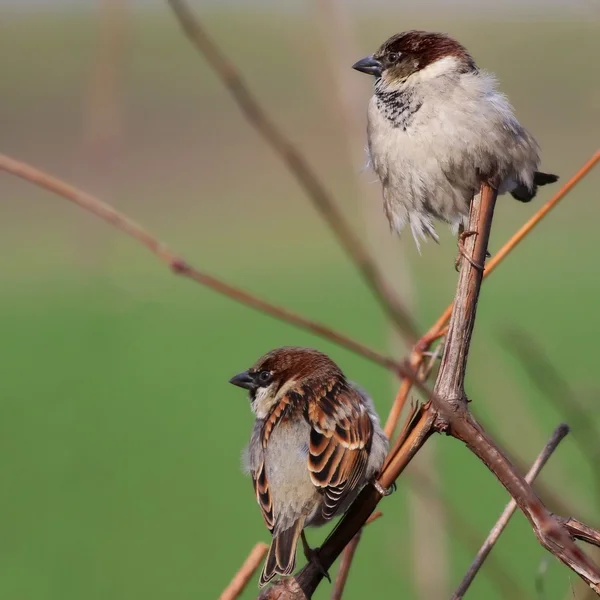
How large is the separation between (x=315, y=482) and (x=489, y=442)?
110 centimetres

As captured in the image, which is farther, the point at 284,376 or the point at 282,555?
the point at 284,376

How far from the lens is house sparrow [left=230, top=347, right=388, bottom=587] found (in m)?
2.14

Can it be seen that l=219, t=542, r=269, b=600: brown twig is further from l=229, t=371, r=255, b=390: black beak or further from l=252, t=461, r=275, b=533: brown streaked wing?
l=229, t=371, r=255, b=390: black beak

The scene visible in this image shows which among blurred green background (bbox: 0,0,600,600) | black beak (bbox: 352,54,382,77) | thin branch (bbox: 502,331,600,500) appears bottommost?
blurred green background (bbox: 0,0,600,600)

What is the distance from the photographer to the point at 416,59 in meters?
2.55

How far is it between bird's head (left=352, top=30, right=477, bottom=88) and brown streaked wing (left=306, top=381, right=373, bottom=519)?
808 mm

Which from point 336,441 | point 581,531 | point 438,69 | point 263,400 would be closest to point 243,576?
point 581,531

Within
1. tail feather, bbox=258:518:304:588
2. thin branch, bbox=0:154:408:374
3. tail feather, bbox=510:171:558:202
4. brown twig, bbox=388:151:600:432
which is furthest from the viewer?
tail feather, bbox=510:171:558:202

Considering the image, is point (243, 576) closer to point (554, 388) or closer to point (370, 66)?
point (554, 388)

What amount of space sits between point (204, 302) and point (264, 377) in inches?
536

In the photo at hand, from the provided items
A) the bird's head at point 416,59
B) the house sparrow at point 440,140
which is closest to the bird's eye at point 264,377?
the house sparrow at point 440,140

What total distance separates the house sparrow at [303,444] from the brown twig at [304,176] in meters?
1.28

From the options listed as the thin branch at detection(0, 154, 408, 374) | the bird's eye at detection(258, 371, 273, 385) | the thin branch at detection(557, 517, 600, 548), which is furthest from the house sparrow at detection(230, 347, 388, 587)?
the thin branch at detection(0, 154, 408, 374)

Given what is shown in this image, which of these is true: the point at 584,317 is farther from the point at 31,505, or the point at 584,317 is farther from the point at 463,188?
the point at 463,188
